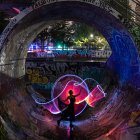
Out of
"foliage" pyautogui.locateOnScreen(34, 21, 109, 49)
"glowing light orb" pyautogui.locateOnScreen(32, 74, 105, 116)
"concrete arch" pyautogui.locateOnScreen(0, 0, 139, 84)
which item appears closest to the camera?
"concrete arch" pyautogui.locateOnScreen(0, 0, 139, 84)

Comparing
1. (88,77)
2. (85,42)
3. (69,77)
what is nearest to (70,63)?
(88,77)

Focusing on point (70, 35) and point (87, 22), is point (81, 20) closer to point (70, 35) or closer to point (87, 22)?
point (87, 22)

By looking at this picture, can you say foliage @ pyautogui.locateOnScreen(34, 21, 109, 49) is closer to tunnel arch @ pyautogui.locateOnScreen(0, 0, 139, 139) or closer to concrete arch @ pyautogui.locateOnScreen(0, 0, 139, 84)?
tunnel arch @ pyautogui.locateOnScreen(0, 0, 139, 139)

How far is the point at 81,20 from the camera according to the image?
14898mm

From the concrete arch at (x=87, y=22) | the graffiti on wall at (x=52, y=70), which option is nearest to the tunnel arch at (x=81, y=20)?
the concrete arch at (x=87, y=22)

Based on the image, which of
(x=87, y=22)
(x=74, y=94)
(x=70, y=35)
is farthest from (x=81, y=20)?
(x=70, y=35)

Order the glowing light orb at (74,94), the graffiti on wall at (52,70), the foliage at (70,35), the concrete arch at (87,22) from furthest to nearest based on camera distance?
the foliage at (70,35), the graffiti on wall at (52,70), the glowing light orb at (74,94), the concrete arch at (87,22)

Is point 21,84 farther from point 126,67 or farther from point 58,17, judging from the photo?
point 126,67

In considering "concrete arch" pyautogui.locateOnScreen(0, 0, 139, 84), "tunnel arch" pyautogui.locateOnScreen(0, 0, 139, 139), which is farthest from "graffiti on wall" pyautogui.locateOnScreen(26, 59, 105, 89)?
"concrete arch" pyautogui.locateOnScreen(0, 0, 139, 84)

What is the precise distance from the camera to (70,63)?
949 inches

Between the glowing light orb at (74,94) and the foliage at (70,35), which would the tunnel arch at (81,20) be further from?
the foliage at (70,35)

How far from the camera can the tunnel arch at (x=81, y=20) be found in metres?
11.5

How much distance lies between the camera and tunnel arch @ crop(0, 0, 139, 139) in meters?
11.5

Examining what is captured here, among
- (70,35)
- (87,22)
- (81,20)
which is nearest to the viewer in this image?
(81,20)
